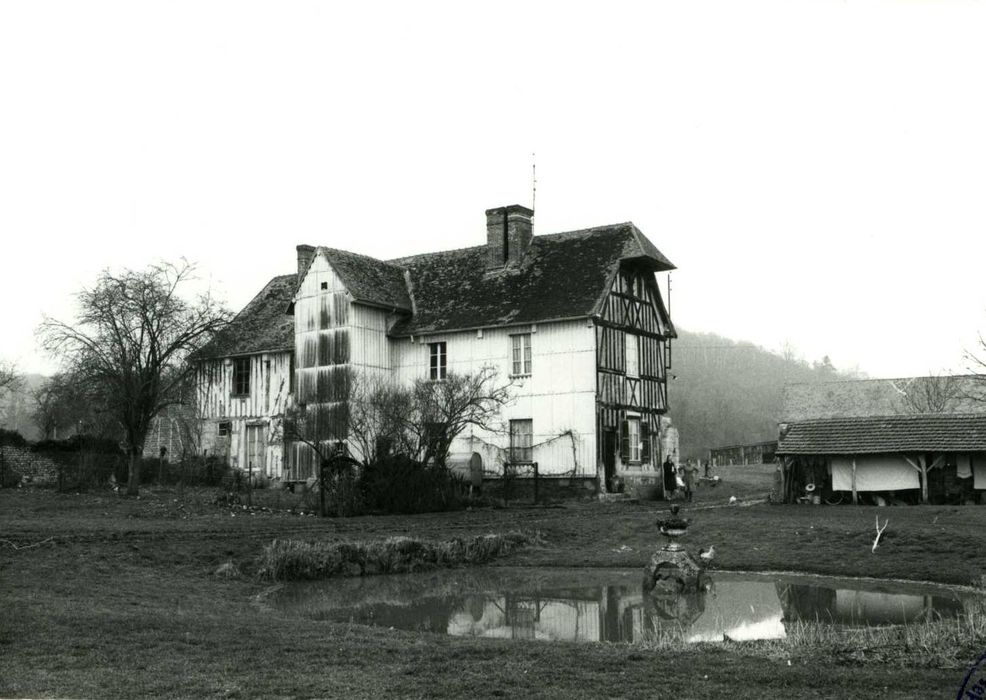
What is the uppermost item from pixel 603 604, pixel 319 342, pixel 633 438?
pixel 319 342

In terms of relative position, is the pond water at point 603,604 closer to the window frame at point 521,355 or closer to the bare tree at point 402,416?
the bare tree at point 402,416

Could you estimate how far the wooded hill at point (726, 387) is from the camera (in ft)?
300

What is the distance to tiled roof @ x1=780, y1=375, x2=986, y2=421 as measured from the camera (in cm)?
6122

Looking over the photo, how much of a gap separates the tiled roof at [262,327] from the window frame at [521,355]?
29.7ft

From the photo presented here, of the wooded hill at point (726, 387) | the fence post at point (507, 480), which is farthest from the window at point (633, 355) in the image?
the wooded hill at point (726, 387)

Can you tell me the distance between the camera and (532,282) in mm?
37031

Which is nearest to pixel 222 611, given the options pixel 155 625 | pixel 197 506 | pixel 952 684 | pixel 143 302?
pixel 155 625

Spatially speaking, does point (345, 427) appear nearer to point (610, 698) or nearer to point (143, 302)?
point (143, 302)

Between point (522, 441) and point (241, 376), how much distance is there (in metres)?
12.6

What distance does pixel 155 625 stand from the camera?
12.5 meters

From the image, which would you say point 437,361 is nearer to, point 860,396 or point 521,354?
point 521,354

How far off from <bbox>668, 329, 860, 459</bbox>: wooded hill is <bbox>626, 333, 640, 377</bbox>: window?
41.3 metres

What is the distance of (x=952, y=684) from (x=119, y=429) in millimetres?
37911

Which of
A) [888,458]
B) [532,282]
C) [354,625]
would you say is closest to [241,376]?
[532,282]
